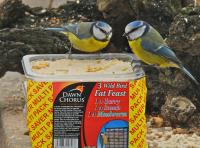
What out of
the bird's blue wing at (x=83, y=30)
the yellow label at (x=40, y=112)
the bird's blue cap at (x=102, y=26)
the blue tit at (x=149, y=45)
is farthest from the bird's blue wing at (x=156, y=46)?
the yellow label at (x=40, y=112)

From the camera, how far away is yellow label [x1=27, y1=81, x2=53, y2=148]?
3000mm

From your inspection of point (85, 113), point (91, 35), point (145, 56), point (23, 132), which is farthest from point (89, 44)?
point (85, 113)

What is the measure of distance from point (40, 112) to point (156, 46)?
676mm

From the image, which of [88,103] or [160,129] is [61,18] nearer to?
[160,129]

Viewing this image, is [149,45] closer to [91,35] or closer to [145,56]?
[145,56]

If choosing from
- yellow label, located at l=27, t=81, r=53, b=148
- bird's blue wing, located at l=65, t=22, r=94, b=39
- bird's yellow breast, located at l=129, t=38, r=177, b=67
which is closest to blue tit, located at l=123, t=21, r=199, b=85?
bird's yellow breast, located at l=129, t=38, r=177, b=67

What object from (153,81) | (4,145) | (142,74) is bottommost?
(4,145)

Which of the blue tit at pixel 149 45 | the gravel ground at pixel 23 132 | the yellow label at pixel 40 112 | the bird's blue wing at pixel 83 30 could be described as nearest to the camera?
the yellow label at pixel 40 112

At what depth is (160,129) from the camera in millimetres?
3711

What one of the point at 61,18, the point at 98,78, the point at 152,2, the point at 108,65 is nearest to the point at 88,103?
the point at 98,78

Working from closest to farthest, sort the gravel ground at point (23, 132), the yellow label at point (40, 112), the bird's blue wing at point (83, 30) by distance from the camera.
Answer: the yellow label at point (40, 112)
the gravel ground at point (23, 132)
the bird's blue wing at point (83, 30)

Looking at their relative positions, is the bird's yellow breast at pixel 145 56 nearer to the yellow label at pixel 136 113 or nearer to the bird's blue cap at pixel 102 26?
the bird's blue cap at pixel 102 26

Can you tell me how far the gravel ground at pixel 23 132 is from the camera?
3.51 metres

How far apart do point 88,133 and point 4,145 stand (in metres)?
0.80
